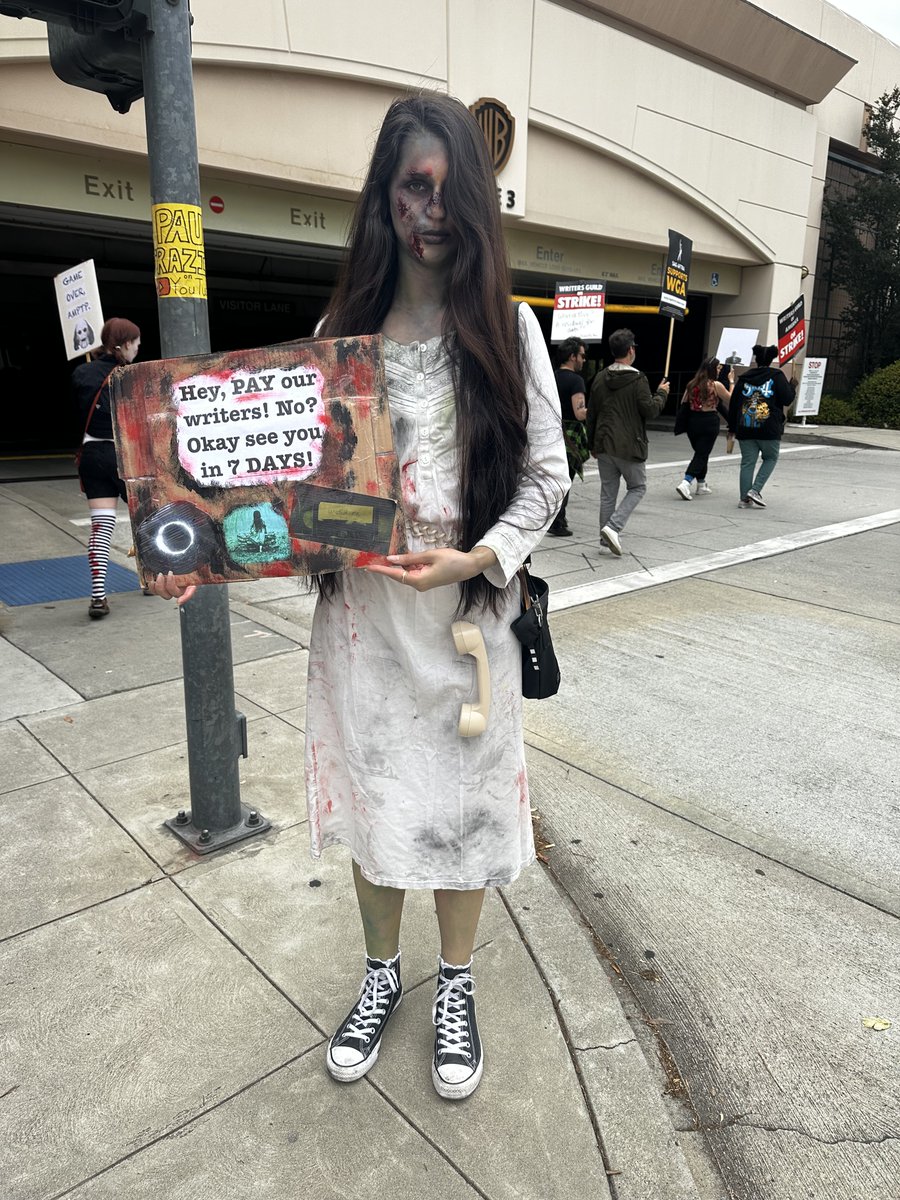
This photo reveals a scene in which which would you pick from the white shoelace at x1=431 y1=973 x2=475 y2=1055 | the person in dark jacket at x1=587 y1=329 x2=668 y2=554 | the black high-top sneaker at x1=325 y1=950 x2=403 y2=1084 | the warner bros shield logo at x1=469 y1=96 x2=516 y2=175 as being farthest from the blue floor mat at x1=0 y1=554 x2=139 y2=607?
the warner bros shield logo at x1=469 y1=96 x2=516 y2=175

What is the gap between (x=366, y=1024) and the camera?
6.96 ft

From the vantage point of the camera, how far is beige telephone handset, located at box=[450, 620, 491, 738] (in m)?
1.81

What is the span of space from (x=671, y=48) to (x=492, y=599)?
1792cm

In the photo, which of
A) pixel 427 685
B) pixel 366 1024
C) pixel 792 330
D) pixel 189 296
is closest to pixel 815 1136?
pixel 366 1024

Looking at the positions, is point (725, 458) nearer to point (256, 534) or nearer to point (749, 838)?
point (749, 838)

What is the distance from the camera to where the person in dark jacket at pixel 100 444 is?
5344 millimetres

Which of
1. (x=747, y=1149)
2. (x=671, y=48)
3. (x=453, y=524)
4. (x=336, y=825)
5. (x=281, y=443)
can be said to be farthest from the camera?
(x=671, y=48)

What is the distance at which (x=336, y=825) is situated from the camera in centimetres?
213

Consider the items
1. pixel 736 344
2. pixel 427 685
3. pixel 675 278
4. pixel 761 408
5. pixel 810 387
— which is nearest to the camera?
pixel 427 685

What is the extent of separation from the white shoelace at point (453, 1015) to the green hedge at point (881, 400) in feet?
72.1

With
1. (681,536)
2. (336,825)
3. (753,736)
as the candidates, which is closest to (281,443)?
(336,825)

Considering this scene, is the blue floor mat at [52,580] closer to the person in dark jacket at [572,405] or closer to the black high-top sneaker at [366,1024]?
the person in dark jacket at [572,405]

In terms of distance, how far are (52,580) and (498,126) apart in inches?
406

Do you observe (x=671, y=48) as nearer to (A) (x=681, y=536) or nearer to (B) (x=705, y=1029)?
(A) (x=681, y=536)
